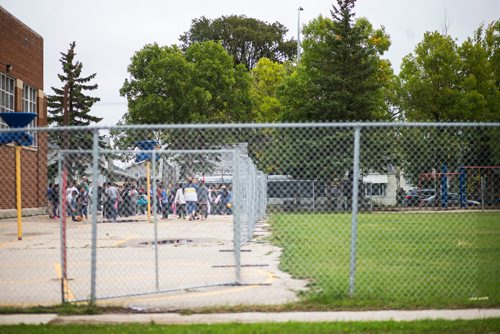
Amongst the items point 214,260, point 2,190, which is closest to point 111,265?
point 214,260

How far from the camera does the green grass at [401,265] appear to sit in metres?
7.84

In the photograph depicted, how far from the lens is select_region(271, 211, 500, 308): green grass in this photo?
784cm

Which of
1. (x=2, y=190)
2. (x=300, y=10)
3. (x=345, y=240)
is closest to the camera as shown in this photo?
(x=345, y=240)

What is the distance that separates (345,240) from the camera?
16078 millimetres

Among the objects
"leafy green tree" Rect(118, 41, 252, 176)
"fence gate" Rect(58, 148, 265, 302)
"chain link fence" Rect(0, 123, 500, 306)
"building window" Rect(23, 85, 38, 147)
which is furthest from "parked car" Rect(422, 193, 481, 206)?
"leafy green tree" Rect(118, 41, 252, 176)

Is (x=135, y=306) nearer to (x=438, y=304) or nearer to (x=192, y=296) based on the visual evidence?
(x=192, y=296)

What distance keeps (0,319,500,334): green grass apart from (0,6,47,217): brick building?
2415 centimetres

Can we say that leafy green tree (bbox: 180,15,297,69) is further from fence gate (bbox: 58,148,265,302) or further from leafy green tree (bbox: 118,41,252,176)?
fence gate (bbox: 58,148,265,302)

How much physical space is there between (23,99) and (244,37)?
112 ft

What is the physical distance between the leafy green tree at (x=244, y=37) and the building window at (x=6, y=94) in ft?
108

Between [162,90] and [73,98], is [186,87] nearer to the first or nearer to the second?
[162,90]

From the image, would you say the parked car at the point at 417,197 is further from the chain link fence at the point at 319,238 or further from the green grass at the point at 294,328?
the green grass at the point at 294,328

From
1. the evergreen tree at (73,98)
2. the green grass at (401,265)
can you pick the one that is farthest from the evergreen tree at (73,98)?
the green grass at (401,265)

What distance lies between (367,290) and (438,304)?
44.9 inches
